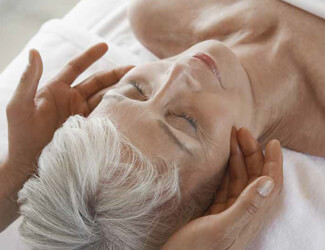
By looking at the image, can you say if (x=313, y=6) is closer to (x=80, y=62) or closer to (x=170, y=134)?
(x=170, y=134)

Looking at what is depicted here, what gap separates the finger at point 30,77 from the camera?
38.5 inches

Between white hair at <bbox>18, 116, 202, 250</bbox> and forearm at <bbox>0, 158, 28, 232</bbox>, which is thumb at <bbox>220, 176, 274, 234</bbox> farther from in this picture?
forearm at <bbox>0, 158, 28, 232</bbox>

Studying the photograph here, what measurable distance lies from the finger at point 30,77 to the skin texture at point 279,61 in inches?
20.4

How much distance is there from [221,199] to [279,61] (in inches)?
18.0

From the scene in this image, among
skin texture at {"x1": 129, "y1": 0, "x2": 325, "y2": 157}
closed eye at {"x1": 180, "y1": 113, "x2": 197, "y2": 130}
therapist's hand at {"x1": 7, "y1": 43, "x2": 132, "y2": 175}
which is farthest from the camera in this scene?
skin texture at {"x1": 129, "y1": 0, "x2": 325, "y2": 157}

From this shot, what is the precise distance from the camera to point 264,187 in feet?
2.53

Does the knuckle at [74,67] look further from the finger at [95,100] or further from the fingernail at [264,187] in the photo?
the fingernail at [264,187]

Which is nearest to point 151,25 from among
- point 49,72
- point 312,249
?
point 49,72

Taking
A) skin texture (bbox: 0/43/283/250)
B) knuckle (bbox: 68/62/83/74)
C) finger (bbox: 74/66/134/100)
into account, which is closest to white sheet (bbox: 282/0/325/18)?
skin texture (bbox: 0/43/283/250)

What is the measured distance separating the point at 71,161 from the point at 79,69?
0.48 m

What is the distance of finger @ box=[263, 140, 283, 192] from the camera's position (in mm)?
853

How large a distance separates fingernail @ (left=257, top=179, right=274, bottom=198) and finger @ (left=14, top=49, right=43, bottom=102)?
1.98ft

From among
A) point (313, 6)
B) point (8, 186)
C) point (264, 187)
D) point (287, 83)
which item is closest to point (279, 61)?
point (287, 83)

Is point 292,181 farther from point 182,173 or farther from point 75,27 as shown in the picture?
point 75,27
